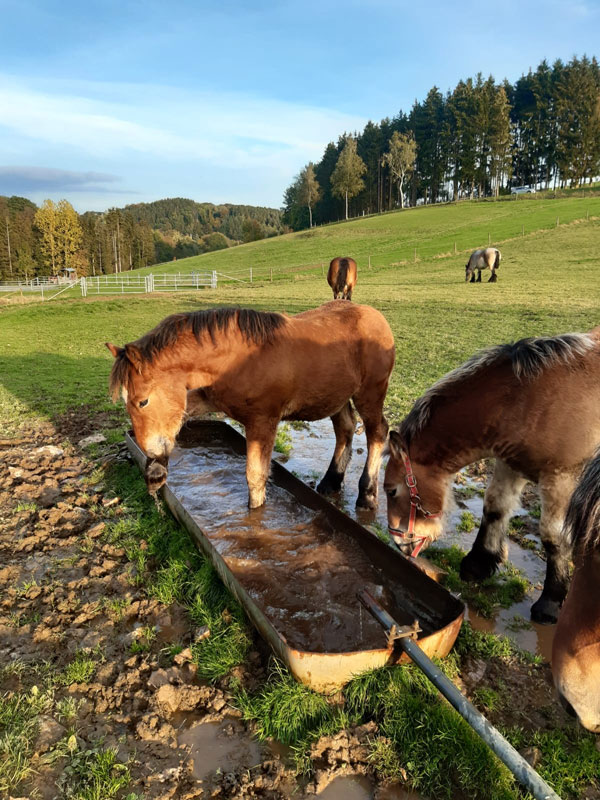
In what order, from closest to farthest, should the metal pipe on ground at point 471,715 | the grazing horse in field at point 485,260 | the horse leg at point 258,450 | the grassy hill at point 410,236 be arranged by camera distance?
the metal pipe on ground at point 471,715 → the horse leg at point 258,450 → the grazing horse in field at point 485,260 → the grassy hill at point 410,236

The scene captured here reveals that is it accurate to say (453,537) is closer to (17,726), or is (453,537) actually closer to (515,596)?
(515,596)

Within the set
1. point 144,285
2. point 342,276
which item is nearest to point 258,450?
point 342,276

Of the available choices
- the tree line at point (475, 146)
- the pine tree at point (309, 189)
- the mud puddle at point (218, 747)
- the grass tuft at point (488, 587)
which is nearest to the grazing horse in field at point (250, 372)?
the grass tuft at point (488, 587)

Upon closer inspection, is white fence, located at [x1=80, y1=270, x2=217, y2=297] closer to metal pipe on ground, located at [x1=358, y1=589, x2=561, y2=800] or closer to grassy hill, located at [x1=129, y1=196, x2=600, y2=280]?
grassy hill, located at [x1=129, y1=196, x2=600, y2=280]

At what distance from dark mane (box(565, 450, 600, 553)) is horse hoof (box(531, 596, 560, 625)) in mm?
2116

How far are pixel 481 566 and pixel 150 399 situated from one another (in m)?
3.11

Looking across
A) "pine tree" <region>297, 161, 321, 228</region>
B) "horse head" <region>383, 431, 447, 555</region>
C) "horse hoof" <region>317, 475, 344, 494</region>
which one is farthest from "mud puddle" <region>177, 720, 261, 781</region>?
"pine tree" <region>297, 161, 321, 228</region>

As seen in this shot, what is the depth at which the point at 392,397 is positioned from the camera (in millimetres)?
8680

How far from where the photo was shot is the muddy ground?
2393mm

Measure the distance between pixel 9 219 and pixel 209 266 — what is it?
42.8 m

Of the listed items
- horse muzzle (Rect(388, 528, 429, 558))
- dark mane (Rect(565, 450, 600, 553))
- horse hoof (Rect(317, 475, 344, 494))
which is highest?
dark mane (Rect(565, 450, 600, 553))

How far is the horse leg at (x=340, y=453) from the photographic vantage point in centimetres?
577

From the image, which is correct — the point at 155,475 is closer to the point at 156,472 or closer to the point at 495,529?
the point at 156,472

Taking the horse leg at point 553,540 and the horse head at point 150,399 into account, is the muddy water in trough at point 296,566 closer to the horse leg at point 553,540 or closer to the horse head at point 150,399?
the horse head at point 150,399
